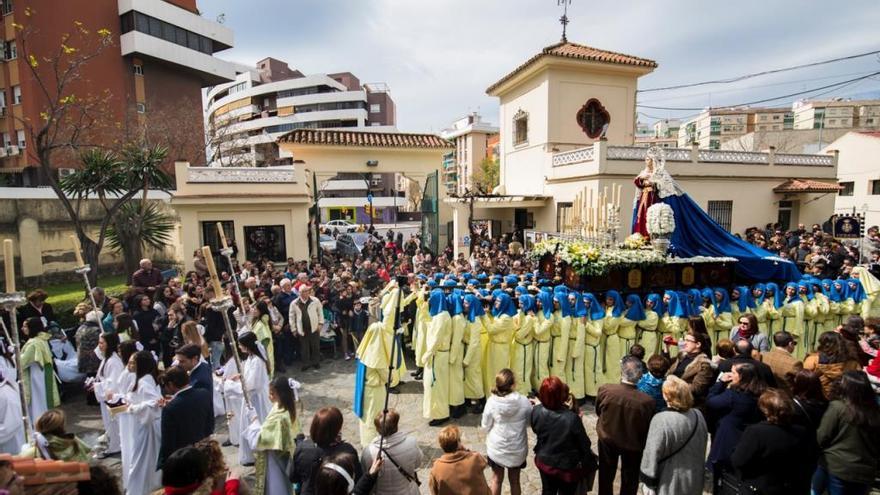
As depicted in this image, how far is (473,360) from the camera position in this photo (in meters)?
6.88

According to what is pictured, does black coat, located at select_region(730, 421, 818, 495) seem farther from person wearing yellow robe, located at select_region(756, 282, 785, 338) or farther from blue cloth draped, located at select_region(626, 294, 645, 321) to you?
person wearing yellow robe, located at select_region(756, 282, 785, 338)

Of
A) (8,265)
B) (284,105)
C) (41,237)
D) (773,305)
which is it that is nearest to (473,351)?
(8,265)

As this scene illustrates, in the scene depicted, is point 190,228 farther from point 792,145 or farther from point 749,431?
point 792,145

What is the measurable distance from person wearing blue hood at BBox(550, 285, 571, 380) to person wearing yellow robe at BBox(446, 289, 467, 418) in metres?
1.47

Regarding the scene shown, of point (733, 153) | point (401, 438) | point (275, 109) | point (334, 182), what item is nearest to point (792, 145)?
point (733, 153)

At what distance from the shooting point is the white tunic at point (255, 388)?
18.0 feet

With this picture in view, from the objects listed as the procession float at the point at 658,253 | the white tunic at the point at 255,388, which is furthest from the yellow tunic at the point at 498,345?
the white tunic at the point at 255,388

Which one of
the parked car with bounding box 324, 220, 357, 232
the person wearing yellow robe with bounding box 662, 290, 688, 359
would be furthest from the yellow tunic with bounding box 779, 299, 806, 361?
the parked car with bounding box 324, 220, 357, 232

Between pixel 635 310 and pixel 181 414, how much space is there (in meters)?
6.29

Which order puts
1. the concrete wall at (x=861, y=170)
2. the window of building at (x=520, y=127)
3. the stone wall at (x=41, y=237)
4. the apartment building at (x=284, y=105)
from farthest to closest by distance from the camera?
the apartment building at (x=284, y=105), the concrete wall at (x=861, y=170), the window of building at (x=520, y=127), the stone wall at (x=41, y=237)

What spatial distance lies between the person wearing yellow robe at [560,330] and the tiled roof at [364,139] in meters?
13.0

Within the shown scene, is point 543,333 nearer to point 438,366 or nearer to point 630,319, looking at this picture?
point 630,319

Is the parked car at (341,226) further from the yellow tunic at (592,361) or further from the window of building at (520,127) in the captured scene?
the yellow tunic at (592,361)

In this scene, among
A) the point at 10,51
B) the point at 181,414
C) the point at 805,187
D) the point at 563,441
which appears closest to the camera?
the point at 563,441
